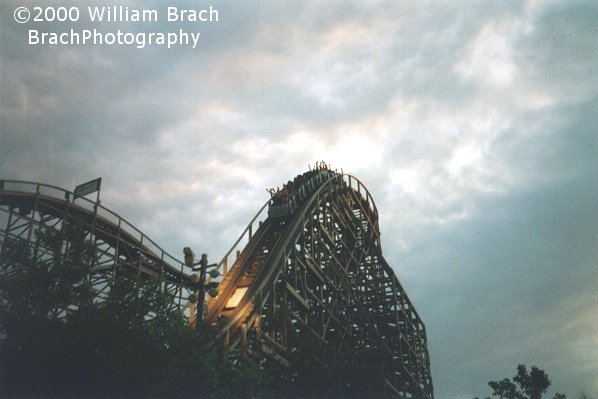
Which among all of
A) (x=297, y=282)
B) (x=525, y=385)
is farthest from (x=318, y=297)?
(x=525, y=385)

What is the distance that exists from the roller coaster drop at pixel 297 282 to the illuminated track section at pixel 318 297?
0.05 metres

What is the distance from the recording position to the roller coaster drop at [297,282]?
19.8 m

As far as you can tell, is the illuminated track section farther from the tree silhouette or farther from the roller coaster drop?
the tree silhouette

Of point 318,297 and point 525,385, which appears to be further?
point 525,385

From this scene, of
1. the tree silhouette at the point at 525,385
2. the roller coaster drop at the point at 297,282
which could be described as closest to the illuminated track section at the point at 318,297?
the roller coaster drop at the point at 297,282

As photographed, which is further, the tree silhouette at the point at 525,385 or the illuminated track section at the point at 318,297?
the tree silhouette at the point at 525,385

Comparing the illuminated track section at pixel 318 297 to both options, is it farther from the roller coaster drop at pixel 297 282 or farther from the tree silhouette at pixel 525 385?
the tree silhouette at pixel 525 385

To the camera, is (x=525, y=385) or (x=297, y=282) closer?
(x=297, y=282)

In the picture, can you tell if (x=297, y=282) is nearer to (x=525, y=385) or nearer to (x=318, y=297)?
(x=318, y=297)

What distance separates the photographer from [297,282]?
2636 cm

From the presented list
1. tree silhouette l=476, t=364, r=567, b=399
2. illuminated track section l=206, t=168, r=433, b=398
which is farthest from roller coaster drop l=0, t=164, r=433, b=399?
tree silhouette l=476, t=364, r=567, b=399

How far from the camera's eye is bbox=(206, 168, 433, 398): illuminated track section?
20422 mm

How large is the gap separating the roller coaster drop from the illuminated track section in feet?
0.18

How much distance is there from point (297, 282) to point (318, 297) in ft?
4.34
